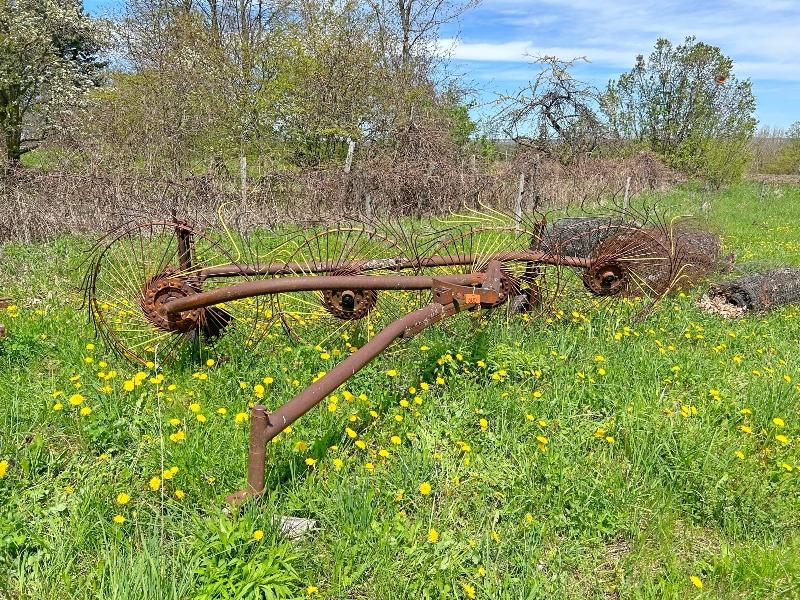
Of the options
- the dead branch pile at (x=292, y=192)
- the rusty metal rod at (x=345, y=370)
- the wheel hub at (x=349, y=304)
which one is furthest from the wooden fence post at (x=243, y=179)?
the rusty metal rod at (x=345, y=370)

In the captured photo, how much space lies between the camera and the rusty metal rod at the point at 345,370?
226 cm

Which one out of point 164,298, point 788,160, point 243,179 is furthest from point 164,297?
point 788,160

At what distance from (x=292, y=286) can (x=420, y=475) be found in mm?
1181

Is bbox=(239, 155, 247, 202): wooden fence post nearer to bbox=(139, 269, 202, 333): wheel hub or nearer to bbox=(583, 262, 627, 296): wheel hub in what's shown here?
bbox=(139, 269, 202, 333): wheel hub

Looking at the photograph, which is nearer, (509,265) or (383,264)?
(383,264)

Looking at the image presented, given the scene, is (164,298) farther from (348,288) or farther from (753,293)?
(753,293)

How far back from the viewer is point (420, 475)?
2.70 m

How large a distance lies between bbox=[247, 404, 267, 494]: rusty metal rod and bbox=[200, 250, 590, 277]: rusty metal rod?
1.60m

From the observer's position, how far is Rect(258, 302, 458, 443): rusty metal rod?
2256 mm

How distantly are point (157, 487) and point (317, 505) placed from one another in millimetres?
685

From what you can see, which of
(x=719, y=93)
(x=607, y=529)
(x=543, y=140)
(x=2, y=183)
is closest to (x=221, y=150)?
(x=2, y=183)

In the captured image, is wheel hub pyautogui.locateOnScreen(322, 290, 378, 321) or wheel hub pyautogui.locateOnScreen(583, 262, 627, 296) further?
wheel hub pyautogui.locateOnScreen(583, 262, 627, 296)

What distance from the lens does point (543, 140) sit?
930 cm

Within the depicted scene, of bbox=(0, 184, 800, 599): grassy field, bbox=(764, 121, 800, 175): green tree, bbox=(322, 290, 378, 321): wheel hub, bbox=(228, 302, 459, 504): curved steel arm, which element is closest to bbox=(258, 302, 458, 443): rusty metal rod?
bbox=(228, 302, 459, 504): curved steel arm
